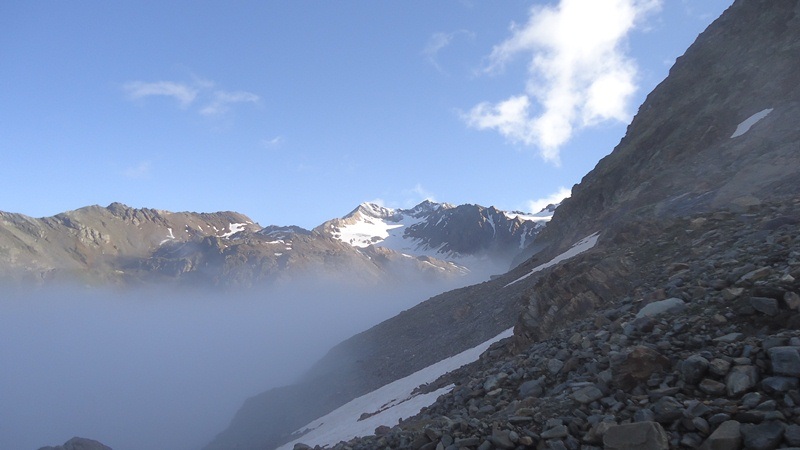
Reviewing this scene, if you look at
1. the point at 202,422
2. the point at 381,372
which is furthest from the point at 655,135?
the point at 202,422

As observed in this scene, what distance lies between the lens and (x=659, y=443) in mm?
5855

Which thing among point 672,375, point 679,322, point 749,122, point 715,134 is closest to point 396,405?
point 679,322

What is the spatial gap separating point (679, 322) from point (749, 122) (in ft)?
104

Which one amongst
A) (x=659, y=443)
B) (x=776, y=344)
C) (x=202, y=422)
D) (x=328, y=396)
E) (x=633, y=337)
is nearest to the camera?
(x=659, y=443)

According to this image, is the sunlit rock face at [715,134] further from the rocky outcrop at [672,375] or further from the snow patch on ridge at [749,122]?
the rocky outcrop at [672,375]

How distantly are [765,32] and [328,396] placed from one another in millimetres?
57062

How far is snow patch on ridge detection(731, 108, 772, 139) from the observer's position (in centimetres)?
3155

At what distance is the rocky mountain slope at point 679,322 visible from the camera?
628 cm

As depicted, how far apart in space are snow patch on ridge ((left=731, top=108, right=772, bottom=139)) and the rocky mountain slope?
6.4 inches

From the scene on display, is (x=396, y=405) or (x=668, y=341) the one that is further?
(x=396, y=405)

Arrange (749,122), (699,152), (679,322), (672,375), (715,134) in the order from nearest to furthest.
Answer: (672,375) < (679,322) < (749,122) < (699,152) < (715,134)

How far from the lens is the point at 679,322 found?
897cm

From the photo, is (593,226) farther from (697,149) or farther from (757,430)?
(757,430)

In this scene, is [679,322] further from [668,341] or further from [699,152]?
[699,152]
